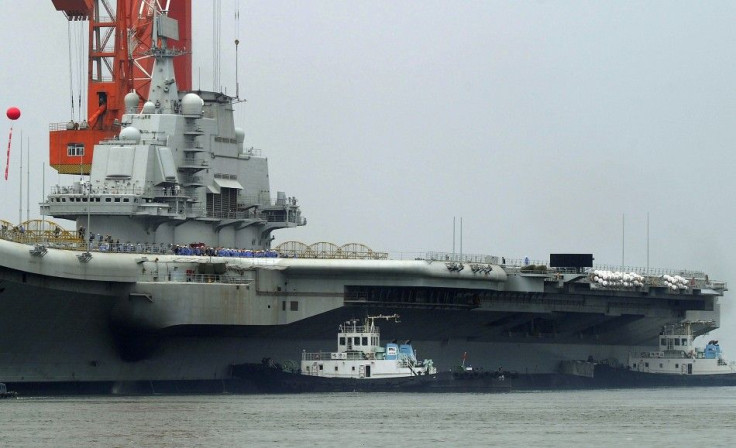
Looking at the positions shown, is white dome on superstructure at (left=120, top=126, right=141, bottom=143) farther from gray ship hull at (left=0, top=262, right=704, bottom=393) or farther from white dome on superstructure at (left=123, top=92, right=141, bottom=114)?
gray ship hull at (left=0, top=262, right=704, bottom=393)

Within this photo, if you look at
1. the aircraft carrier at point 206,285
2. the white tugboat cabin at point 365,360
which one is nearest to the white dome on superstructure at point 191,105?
the aircraft carrier at point 206,285

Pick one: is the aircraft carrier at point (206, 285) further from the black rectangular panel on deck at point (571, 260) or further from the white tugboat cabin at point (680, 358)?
the white tugboat cabin at point (680, 358)

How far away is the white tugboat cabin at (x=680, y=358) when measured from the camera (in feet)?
269

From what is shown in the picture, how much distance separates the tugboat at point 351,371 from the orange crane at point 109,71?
14510mm

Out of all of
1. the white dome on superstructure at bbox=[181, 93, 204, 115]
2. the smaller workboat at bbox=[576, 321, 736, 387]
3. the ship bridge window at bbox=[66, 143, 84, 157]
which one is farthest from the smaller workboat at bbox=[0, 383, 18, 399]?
the smaller workboat at bbox=[576, 321, 736, 387]

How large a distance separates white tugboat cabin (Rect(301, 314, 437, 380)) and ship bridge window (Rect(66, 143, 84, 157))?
1496cm

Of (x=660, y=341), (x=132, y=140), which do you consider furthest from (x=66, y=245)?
(x=660, y=341)

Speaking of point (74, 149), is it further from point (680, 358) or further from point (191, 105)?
point (680, 358)

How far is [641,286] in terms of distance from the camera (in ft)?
252

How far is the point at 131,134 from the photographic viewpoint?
69.9m

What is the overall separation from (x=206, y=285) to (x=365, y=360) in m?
6.18

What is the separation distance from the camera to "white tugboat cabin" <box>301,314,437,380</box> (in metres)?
65.7

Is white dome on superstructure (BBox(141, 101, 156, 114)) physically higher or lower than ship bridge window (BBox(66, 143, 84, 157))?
higher

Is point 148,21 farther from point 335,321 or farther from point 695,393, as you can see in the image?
point 695,393
